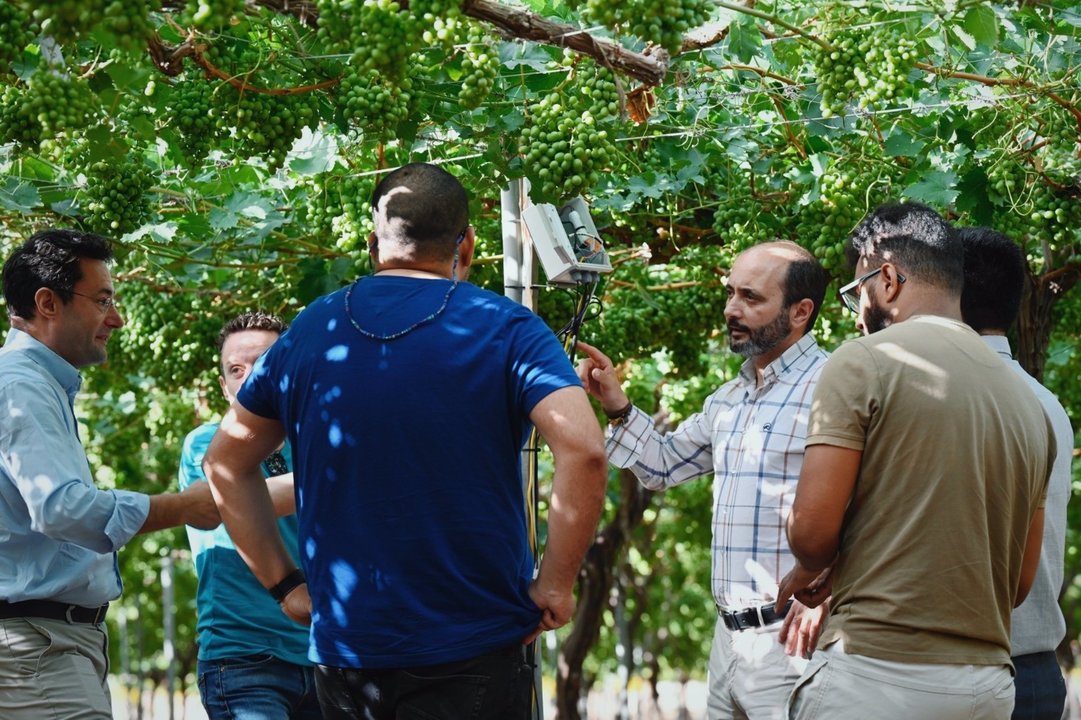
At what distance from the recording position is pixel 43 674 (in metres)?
3.65

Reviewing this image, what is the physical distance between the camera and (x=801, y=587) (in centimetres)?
325

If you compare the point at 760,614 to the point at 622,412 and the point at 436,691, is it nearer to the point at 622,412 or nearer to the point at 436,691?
the point at 622,412

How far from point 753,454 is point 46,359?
2.19m

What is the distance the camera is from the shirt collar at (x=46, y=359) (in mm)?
3916

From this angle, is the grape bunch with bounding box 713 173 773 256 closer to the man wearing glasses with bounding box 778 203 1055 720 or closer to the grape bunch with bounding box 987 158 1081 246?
the grape bunch with bounding box 987 158 1081 246

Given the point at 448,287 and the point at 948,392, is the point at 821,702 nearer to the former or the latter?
the point at 948,392

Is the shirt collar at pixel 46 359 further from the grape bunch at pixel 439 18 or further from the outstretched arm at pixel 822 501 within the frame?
the outstretched arm at pixel 822 501

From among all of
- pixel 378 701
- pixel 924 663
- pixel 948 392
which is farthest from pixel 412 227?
pixel 924 663

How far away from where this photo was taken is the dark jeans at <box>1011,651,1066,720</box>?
3.77 metres

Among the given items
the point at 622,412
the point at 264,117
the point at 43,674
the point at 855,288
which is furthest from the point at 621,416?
the point at 43,674

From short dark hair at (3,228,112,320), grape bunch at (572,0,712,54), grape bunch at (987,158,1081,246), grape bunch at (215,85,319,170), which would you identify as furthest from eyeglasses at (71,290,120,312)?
grape bunch at (987,158,1081,246)

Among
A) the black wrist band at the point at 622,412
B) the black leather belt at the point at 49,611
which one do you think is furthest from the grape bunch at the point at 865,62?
the black leather belt at the point at 49,611

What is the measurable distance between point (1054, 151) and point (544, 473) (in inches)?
486

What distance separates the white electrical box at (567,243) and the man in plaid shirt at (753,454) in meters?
0.26
